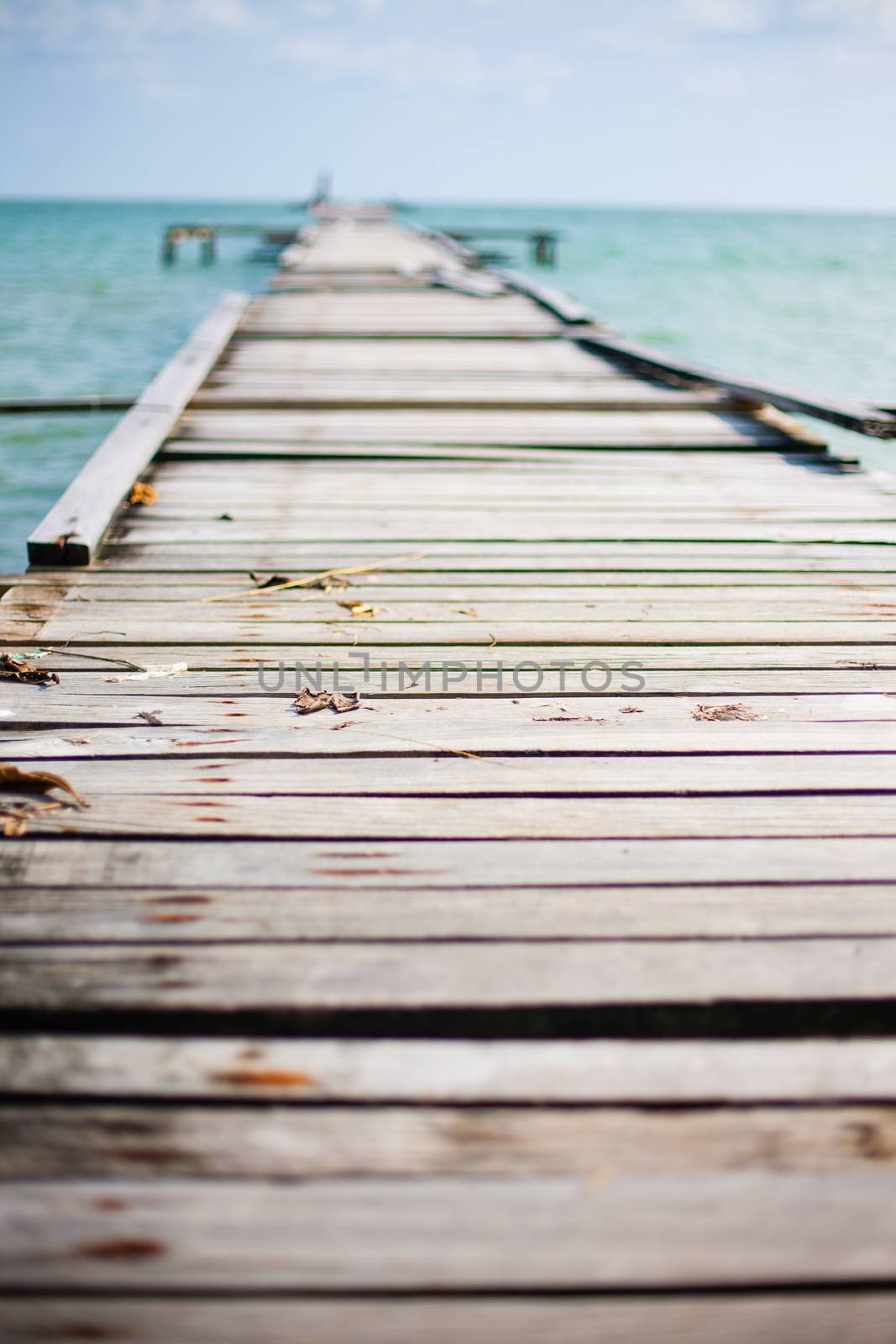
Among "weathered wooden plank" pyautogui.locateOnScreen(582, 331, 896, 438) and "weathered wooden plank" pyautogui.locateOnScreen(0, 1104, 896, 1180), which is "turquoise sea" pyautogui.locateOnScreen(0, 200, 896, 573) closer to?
"weathered wooden plank" pyautogui.locateOnScreen(582, 331, 896, 438)

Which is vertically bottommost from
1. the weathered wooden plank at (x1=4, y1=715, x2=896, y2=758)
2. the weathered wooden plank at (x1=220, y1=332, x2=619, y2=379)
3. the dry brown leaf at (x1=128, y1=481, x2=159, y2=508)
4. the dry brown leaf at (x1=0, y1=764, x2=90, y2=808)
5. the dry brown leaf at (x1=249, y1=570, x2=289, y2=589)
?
the dry brown leaf at (x1=0, y1=764, x2=90, y2=808)

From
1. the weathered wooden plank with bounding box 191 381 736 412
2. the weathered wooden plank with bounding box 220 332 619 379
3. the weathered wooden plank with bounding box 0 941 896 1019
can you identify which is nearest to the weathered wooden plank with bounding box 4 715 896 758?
the weathered wooden plank with bounding box 0 941 896 1019

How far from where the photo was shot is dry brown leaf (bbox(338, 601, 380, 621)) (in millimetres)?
2576

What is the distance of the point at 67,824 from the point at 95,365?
36.9ft

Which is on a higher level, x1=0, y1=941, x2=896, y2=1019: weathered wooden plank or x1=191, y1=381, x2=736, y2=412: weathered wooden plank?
x1=191, y1=381, x2=736, y2=412: weathered wooden plank

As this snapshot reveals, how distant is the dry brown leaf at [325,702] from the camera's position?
2.05 meters

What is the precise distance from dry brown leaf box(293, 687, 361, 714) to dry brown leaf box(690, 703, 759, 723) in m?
0.65

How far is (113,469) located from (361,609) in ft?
4.58

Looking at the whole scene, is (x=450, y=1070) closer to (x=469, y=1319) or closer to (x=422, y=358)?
(x=469, y=1319)

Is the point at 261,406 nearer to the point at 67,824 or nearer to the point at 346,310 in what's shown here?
the point at 67,824

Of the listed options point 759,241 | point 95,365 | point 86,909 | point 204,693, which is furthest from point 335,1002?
point 759,241

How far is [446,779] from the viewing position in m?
1.78

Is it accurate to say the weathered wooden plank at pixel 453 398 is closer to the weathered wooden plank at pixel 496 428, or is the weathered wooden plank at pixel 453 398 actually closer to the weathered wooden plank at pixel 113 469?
the weathered wooden plank at pixel 496 428

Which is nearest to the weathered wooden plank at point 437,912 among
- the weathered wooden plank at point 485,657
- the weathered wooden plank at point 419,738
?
the weathered wooden plank at point 419,738
